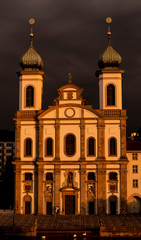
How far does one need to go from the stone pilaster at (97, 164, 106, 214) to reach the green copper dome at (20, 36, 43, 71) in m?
17.4

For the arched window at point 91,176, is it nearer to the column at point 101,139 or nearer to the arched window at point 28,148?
the column at point 101,139

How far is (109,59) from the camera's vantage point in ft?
195

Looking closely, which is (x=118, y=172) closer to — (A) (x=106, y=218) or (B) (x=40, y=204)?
(A) (x=106, y=218)

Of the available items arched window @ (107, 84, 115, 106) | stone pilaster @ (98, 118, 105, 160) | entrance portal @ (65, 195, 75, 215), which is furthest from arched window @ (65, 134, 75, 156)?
arched window @ (107, 84, 115, 106)

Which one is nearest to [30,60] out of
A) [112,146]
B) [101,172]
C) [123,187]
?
[112,146]

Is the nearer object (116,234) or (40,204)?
(116,234)

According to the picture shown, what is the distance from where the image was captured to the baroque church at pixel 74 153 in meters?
56.8

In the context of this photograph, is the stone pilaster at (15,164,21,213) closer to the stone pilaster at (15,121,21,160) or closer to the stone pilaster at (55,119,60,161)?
the stone pilaster at (15,121,21,160)

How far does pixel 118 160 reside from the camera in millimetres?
57344

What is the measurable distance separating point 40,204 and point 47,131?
1016cm

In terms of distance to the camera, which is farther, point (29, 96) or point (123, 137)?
point (29, 96)

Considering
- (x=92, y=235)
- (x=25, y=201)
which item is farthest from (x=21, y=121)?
(x=92, y=235)

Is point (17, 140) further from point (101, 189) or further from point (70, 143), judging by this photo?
point (101, 189)

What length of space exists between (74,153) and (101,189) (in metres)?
6.20
